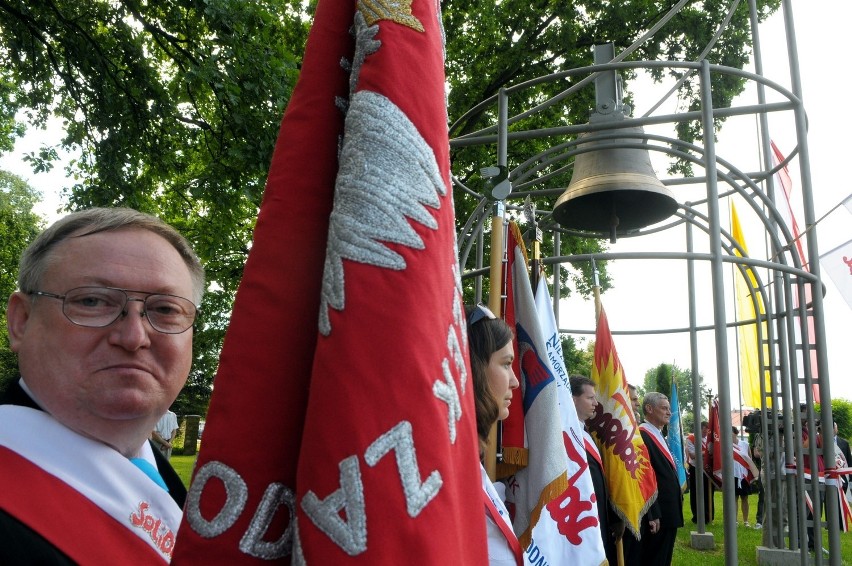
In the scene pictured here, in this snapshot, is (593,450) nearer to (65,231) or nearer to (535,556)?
(535,556)

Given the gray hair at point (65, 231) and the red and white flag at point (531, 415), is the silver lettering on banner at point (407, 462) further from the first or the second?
the red and white flag at point (531, 415)

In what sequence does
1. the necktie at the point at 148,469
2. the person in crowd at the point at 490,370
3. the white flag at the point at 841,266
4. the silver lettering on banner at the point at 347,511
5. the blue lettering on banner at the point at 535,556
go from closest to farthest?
the silver lettering on banner at the point at 347,511
the necktie at the point at 148,469
the person in crowd at the point at 490,370
the blue lettering on banner at the point at 535,556
the white flag at the point at 841,266

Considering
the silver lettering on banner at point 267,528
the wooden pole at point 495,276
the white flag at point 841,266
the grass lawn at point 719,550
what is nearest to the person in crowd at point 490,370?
the wooden pole at point 495,276

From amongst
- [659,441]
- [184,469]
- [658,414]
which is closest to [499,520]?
[659,441]

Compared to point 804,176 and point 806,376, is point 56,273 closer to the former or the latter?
point 804,176

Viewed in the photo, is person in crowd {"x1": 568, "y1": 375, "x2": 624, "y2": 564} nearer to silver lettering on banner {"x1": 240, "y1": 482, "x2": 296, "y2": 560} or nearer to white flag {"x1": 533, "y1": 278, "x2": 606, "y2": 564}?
white flag {"x1": 533, "y1": 278, "x2": 606, "y2": 564}

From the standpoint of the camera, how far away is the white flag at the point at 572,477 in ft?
10.5

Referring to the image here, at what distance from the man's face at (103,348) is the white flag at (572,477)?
224cm

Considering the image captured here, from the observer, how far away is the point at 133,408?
129 cm

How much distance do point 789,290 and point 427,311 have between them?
3839 millimetres

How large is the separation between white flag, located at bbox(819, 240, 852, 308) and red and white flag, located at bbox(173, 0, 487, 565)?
335cm

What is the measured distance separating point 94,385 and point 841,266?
3613mm

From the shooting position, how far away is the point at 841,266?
11.8 ft

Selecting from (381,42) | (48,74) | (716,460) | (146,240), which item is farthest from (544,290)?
(716,460)
